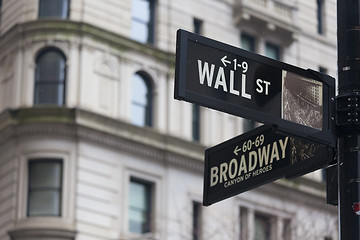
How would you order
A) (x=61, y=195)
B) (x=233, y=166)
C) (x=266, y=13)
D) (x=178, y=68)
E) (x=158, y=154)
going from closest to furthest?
(x=178, y=68), (x=233, y=166), (x=61, y=195), (x=158, y=154), (x=266, y=13)

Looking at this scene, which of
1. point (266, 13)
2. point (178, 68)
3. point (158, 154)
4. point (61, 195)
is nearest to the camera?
point (178, 68)

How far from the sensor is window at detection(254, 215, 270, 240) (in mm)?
36812

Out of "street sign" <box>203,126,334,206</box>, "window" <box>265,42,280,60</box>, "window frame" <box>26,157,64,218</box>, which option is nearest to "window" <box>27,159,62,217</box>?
"window frame" <box>26,157,64,218</box>

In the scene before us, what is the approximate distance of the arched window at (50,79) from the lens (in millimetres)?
33594

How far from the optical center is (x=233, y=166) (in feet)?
25.4

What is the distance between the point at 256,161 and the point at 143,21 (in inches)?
1126

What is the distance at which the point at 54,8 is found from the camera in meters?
34.2

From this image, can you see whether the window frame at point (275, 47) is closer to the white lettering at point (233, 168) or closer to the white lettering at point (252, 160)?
the white lettering at point (233, 168)

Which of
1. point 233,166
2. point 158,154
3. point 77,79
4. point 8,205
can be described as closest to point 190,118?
point 158,154

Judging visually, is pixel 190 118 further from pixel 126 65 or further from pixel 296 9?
pixel 296 9

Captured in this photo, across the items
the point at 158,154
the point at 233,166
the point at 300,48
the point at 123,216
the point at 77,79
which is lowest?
the point at 233,166

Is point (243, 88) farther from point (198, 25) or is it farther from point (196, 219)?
point (198, 25)

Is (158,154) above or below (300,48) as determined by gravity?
below

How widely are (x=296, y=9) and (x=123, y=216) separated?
11.6 meters
